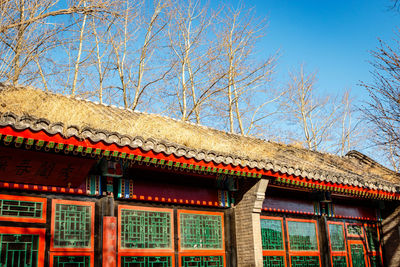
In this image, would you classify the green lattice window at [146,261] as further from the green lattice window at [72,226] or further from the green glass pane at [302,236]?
the green glass pane at [302,236]

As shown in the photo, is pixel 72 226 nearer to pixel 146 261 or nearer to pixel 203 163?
pixel 146 261

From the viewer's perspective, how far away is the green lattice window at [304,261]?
8855mm

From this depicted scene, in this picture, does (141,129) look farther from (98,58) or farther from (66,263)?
(98,58)

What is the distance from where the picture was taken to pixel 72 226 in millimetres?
6211

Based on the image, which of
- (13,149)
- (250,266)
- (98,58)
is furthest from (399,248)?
(98,58)

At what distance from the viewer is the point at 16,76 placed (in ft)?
40.7

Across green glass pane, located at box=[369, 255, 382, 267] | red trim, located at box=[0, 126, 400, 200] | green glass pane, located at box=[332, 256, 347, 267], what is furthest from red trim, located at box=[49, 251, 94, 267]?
green glass pane, located at box=[369, 255, 382, 267]

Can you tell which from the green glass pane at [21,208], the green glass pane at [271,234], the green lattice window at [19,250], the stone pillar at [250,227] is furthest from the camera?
the green glass pane at [271,234]

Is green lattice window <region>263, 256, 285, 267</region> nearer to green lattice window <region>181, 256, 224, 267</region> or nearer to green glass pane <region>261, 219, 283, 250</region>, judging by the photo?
green glass pane <region>261, 219, 283, 250</region>

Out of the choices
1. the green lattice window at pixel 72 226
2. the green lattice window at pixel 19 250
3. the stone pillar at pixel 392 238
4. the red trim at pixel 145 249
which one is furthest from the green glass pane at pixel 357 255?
the green lattice window at pixel 19 250

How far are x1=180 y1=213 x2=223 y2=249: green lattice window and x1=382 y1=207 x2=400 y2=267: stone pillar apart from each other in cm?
521

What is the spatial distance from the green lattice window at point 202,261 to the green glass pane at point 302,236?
6.30 ft

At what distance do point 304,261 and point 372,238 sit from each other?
8.86 feet

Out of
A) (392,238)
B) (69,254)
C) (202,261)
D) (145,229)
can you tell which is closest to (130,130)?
(145,229)
